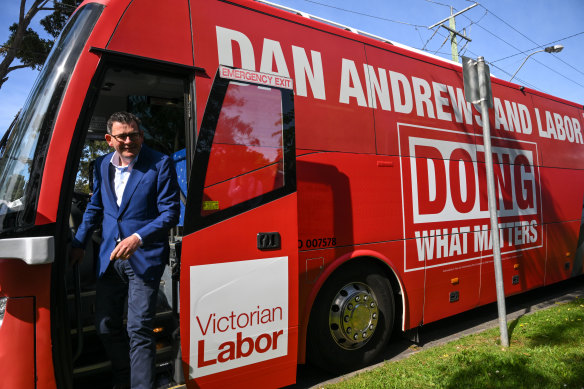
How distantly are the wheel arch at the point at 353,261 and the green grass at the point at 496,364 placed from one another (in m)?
0.44

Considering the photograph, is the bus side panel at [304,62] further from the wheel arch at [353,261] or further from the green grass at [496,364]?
the green grass at [496,364]

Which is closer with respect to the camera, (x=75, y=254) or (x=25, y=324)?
(x=25, y=324)

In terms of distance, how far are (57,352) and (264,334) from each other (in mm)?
1376

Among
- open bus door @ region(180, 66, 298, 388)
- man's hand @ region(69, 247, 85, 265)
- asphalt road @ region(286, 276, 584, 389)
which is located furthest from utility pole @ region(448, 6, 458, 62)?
man's hand @ region(69, 247, 85, 265)

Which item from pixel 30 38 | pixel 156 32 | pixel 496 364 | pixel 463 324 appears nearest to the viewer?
pixel 156 32

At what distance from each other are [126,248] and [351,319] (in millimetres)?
2205

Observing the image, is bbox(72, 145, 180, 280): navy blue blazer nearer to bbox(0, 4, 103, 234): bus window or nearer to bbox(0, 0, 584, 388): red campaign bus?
bbox(0, 0, 584, 388): red campaign bus

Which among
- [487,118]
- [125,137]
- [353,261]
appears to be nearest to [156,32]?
[125,137]

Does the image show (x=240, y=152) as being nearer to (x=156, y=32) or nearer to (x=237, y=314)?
(x=156, y=32)

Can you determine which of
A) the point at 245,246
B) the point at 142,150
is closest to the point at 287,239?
the point at 245,246

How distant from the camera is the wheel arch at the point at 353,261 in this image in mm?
3518

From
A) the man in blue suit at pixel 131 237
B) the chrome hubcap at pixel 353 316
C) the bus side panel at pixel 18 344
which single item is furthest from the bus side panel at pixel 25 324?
the chrome hubcap at pixel 353 316

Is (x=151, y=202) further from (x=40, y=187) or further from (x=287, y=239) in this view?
(x=287, y=239)

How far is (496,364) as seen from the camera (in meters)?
3.64
